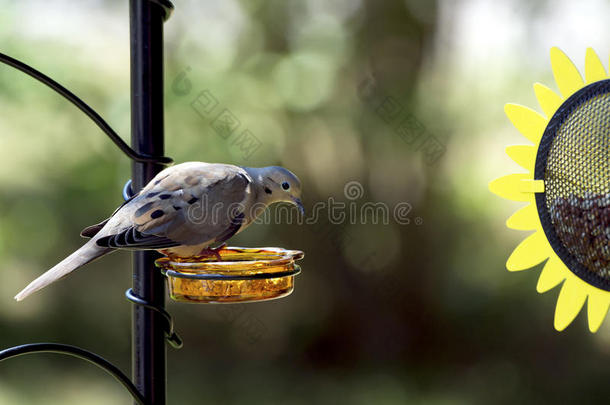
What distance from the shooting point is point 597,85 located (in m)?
1.00

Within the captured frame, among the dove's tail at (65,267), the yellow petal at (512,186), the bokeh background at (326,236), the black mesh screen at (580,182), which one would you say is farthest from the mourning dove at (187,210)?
the bokeh background at (326,236)

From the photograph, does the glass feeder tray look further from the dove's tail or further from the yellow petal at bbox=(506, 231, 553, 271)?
the yellow petal at bbox=(506, 231, 553, 271)

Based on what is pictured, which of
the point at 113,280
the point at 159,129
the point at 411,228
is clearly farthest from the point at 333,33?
the point at 159,129

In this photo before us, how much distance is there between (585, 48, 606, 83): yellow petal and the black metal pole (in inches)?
29.9

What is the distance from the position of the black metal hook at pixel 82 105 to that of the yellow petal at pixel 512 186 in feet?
2.01

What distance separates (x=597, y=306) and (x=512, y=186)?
27cm

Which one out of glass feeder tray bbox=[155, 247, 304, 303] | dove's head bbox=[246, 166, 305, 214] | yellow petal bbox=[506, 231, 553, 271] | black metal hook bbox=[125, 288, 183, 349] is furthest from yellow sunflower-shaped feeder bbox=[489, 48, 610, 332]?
black metal hook bbox=[125, 288, 183, 349]

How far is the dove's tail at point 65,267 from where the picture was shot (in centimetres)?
69

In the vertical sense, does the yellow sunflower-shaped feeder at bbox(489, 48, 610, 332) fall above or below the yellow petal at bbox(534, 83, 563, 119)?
below

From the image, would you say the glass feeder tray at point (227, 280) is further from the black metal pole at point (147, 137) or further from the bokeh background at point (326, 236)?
the bokeh background at point (326, 236)

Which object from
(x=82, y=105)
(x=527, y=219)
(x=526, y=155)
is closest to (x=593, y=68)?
(x=526, y=155)

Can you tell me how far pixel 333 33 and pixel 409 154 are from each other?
0.84 meters

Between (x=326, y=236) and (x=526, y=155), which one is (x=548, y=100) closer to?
(x=526, y=155)

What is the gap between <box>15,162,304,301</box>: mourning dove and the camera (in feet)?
2.51
